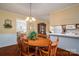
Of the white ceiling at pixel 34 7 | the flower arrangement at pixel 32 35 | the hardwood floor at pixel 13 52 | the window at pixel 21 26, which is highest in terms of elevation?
the white ceiling at pixel 34 7

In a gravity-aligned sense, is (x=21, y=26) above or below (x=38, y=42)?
above

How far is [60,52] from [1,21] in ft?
4.78

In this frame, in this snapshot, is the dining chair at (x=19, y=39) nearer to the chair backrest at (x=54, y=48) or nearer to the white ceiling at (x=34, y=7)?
the white ceiling at (x=34, y=7)

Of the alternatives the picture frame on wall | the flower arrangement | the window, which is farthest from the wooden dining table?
the picture frame on wall

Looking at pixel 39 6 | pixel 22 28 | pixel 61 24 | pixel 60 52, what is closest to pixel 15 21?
pixel 22 28

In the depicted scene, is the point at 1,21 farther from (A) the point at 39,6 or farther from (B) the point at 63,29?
(B) the point at 63,29

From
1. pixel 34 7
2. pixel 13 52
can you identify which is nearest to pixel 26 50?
pixel 13 52

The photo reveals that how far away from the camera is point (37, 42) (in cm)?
222

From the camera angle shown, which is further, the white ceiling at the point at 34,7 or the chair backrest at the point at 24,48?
the chair backrest at the point at 24,48

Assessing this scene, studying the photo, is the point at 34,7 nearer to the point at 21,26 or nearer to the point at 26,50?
the point at 21,26

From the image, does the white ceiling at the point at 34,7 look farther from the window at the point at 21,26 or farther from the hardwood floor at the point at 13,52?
the hardwood floor at the point at 13,52

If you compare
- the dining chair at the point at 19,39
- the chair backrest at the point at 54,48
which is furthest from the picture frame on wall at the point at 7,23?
the chair backrest at the point at 54,48

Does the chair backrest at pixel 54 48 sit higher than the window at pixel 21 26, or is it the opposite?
the window at pixel 21 26

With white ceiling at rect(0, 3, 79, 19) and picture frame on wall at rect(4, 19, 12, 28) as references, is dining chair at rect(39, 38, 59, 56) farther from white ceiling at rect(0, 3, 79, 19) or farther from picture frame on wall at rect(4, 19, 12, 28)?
picture frame on wall at rect(4, 19, 12, 28)
